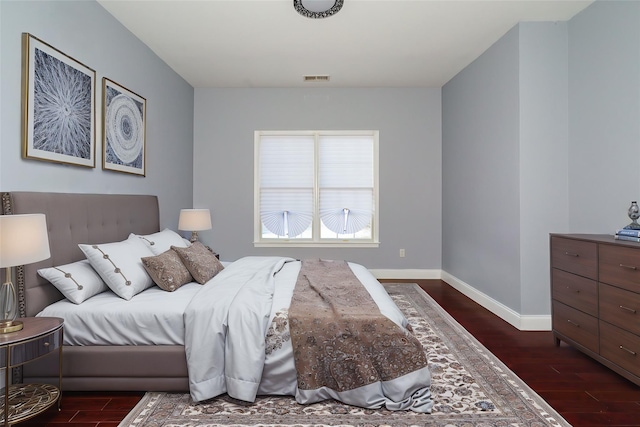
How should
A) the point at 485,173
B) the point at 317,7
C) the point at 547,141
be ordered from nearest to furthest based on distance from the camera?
1. the point at 317,7
2. the point at 547,141
3. the point at 485,173

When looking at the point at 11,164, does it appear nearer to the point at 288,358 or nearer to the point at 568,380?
the point at 288,358

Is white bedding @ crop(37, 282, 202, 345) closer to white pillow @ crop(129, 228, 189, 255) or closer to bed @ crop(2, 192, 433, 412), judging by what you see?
bed @ crop(2, 192, 433, 412)

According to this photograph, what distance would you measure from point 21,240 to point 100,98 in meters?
1.75

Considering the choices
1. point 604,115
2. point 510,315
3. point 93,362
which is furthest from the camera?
point 510,315

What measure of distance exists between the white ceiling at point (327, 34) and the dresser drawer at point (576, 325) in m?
2.59

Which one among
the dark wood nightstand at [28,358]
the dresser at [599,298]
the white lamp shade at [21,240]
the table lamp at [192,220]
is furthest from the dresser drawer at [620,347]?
the table lamp at [192,220]

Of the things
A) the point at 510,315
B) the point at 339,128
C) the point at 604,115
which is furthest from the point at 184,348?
the point at 339,128

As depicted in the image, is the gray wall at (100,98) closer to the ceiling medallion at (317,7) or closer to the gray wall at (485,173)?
the ceiling medallion at (317,7)

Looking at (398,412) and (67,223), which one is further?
(67,223)

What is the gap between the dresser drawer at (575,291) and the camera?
2.39 meters

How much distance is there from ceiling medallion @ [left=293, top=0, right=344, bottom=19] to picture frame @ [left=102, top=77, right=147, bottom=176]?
Result: 1.82m

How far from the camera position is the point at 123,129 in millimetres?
3221

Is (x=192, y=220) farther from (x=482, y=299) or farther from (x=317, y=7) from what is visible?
(x=482, y=299)

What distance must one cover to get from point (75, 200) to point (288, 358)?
1977mm
